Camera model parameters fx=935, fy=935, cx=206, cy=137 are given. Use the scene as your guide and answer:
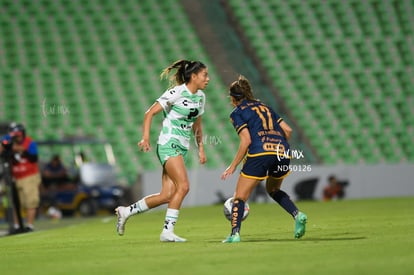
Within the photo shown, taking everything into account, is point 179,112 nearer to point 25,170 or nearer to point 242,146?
point 242,146

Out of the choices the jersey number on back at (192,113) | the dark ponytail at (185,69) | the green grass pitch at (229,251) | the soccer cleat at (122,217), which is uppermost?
the dark ponytail at (185,69)

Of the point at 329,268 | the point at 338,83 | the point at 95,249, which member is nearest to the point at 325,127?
the point at 338,83

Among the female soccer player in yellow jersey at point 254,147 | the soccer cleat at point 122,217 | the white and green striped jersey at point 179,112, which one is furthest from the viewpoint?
the soccer cleat at point 122,217

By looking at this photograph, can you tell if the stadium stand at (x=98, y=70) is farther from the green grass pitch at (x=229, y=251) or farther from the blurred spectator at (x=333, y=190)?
the green grass pitch at (x=229, y=251)

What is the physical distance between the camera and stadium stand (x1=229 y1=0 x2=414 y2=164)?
28.5m

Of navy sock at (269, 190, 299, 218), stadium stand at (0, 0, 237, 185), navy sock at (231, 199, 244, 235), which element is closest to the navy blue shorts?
navy sock at (231, 199, 244, 235)

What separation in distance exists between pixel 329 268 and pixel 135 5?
2543cm

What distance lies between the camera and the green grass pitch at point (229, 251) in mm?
7309

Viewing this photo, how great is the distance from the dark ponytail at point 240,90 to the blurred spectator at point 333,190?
1438 centimetres

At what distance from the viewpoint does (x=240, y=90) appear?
10.4 meters

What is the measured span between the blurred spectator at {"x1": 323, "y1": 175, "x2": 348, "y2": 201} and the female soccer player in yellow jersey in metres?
14.2

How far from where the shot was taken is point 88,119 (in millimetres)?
28219

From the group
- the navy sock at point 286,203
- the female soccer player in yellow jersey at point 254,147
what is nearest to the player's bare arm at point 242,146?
the female soccer player in yellow jersey at point 254,147

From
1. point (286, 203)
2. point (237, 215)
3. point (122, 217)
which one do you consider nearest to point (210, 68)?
point (122, 217)
